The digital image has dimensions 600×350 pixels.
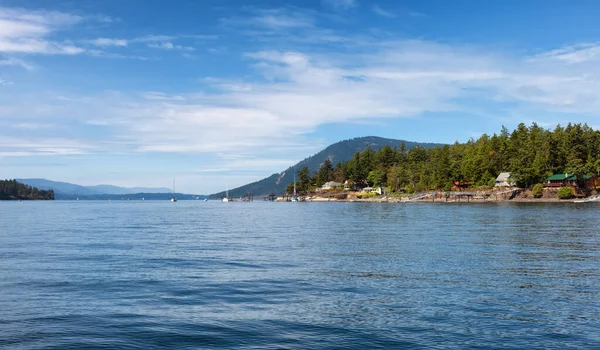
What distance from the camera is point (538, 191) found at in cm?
15338

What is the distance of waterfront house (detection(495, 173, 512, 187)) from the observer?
164613 millimetres

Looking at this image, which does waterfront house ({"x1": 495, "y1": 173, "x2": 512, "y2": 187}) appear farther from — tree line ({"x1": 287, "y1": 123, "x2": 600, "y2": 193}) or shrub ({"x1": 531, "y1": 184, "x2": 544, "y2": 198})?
shrub ({"x1": 531, "y1": 184, "x2": 544, "y2": 198})

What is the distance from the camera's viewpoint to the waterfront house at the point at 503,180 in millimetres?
164613

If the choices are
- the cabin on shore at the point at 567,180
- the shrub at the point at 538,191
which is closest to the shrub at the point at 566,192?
the cabin on shore at the point at 567,180

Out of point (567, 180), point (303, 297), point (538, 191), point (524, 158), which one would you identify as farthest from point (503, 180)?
point (303, 297)

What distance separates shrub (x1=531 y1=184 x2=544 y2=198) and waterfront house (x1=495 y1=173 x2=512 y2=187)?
10.5 meters

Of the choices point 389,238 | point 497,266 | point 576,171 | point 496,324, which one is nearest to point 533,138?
point 576,171

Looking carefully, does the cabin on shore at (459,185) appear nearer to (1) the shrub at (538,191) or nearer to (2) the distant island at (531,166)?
(2) the distant island at (531,166)

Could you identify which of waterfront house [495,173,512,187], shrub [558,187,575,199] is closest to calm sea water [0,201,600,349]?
shrub [558,187,575,199]

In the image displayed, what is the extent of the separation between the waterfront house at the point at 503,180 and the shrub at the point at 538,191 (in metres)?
10.5

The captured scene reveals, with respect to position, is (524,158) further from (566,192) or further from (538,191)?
(566,192)

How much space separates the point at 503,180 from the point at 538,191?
595 inches

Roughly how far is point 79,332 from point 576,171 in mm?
163022

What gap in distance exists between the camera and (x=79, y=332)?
15500 millimetres
